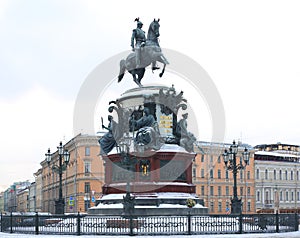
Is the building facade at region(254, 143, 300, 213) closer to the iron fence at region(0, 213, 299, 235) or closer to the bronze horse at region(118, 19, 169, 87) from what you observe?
the bronze horse at region(118, 19, 169, 87)

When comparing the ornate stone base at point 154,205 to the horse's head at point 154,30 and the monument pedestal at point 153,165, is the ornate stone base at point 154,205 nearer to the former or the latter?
the monument pedestal at point 153,165

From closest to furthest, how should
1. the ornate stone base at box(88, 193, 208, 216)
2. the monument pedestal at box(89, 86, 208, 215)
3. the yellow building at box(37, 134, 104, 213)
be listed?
the ornate stone base at box(88, 193, 208, 216), the monument pedestal at box(89, 86, 208, 215), the yellow building at box(37, 134, 104, 213)

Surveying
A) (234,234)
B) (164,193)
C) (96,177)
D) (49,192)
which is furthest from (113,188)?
(49,192)

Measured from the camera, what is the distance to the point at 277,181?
Result: 358ft

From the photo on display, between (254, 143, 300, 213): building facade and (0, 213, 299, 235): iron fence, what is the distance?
78.6 m

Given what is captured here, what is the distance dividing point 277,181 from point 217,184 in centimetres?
1548

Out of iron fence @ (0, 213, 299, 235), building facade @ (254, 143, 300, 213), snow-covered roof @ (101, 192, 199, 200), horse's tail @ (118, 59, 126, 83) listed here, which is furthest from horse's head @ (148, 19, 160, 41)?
building facade @ (254, 143, 300, 213)

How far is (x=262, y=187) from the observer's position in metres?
106

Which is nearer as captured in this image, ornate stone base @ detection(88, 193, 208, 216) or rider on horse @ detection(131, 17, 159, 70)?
ornate stone base @ detection(88, 193, 208, 216)

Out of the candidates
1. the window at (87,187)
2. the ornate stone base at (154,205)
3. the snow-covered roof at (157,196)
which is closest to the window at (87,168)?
the window at (87,187)

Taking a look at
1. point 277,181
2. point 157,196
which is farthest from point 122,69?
point 277,181

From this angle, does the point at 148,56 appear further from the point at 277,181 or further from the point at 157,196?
the point at 277,181

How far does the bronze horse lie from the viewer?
3475 cm

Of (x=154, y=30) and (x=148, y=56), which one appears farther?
(x=154, y=30)
